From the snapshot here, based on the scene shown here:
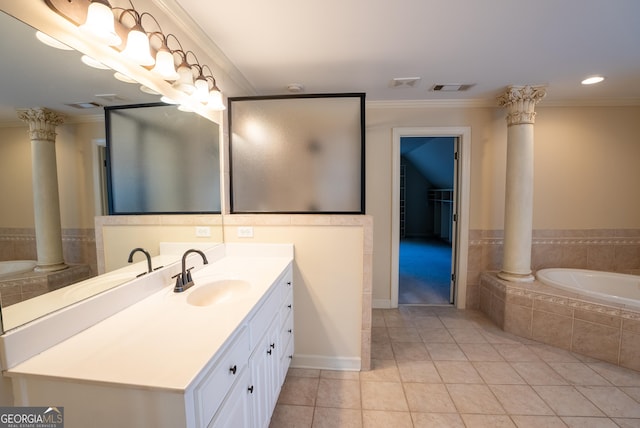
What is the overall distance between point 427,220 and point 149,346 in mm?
7796

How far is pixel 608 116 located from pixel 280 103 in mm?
3638

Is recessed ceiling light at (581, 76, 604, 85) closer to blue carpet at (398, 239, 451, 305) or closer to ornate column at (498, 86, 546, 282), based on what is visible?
ornate column at (498, 86, 546, 282)

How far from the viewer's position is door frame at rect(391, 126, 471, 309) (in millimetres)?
2992

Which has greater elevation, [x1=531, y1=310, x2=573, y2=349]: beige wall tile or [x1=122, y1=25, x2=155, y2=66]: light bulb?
[x1=122, y1=25, x2=155, y2=66]: light bulb

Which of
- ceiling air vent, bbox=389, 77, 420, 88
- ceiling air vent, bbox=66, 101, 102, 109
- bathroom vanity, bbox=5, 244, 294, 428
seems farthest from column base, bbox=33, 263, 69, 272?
ceiling air vent, bbox=389, 77, 420, 88

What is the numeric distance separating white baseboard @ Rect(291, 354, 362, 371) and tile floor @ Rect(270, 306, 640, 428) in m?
0.04

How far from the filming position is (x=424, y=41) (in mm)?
1787

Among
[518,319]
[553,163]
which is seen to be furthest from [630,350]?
[553,163]

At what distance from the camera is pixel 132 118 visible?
132cm

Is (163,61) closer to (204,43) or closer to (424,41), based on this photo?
(204,43)

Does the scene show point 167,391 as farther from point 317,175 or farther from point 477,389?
point 477,389

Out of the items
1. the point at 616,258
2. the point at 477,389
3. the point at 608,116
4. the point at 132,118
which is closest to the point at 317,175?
the point at 132,118

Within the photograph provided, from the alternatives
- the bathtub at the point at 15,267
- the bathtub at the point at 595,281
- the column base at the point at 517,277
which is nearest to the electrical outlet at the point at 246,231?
the bathtub at the point at 15,267

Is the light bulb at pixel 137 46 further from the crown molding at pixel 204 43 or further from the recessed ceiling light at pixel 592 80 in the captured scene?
the recessed ceiling light at pixel 592 80
